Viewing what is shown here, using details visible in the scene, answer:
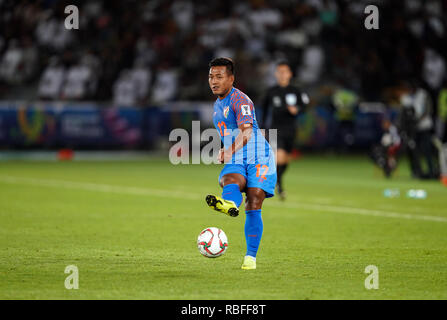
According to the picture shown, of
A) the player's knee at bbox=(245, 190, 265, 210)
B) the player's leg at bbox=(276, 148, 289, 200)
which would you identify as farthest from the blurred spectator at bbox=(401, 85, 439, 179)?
the player's knee at bbox=(245, 190, 265, 210)

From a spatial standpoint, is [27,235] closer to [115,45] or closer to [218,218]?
[218,218]

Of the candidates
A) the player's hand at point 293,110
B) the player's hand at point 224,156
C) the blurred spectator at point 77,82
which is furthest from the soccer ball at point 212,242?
the blurred spectator at point 77,82

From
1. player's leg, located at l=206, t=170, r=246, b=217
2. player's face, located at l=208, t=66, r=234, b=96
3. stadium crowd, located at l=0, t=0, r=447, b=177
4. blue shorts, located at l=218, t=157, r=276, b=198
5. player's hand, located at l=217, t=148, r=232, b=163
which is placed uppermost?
stadium crowd, located at l=0, t=0, r=447, b=177

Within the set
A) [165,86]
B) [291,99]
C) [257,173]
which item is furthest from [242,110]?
[165,86]

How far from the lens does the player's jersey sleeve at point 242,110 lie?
7953 mm

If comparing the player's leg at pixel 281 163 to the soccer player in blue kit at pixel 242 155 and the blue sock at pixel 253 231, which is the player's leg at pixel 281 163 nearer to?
the soccer player in blue kit at pixel 242 155

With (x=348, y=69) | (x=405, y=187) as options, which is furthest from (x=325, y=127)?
(x=405, y=187)

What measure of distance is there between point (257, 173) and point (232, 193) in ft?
1.34

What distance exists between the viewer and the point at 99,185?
17750mm

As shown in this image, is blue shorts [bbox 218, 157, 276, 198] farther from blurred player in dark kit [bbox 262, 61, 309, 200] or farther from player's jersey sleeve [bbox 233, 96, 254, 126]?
blurred player in dark kit [bbox 262, 61, 309, 200]

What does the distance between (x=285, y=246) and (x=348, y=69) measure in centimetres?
2148

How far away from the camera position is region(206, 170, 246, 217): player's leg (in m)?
7.46

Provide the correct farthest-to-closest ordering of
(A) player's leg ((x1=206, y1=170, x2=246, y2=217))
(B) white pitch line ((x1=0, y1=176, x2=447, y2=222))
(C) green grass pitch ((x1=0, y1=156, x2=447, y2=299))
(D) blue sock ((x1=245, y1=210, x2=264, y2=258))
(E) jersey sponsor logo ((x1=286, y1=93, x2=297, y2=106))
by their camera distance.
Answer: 1. (E) jersey sponsor logo ((x1=286, y1=93, x2=297, y2=106))
2. (B) white pitch line ((x1=0, y1=176, x2=447, y2=222))
3. (D) blue sock ((x1=245, y1=210, x2=264, y2=258))
4. (A) player's leg ((x1=206, y1=170, x2=246, y2=217))
5. (C) green grass pitch ((x1=0, y1=156, x2=447, y2=299))

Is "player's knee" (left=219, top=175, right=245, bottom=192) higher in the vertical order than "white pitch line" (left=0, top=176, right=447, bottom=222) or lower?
lower
